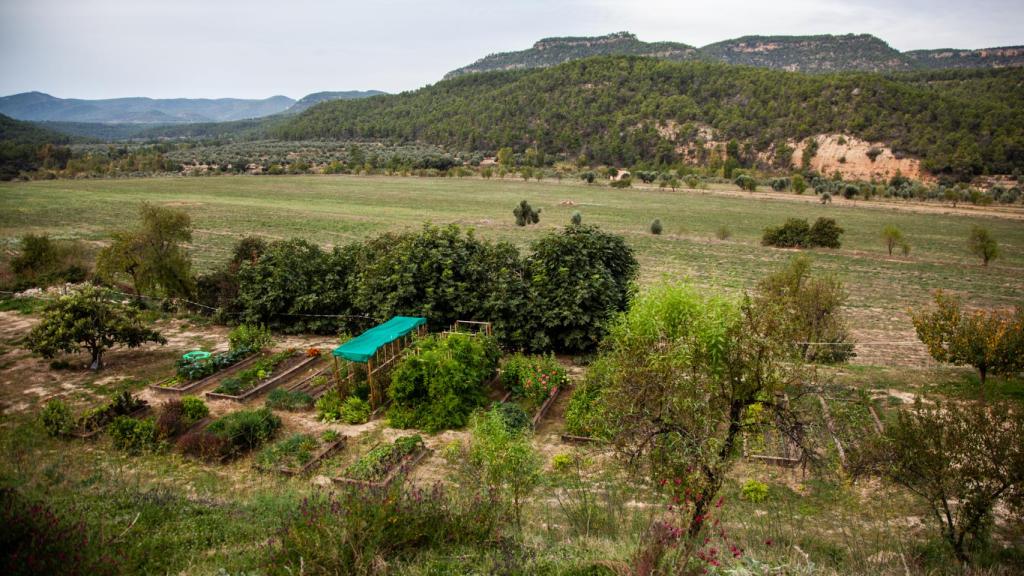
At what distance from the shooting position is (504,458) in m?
7.30

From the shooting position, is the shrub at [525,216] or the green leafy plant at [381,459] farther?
the shrub at [525,216]

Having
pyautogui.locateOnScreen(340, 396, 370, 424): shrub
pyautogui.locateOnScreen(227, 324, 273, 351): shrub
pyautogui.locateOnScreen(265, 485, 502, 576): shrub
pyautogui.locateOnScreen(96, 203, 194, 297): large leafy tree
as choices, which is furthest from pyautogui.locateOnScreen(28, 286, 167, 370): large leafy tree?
pyautogui.locateOnScreen(265, 485, 502, 576): shrub

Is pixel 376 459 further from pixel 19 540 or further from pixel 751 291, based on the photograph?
pixel 751 291

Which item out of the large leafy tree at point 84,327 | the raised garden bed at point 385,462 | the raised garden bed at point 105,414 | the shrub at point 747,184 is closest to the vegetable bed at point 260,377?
the raised garden bed at point 105,414

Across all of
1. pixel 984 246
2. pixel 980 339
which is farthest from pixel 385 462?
pixel 984 246

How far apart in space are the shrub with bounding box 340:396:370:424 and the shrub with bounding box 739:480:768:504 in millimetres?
8111

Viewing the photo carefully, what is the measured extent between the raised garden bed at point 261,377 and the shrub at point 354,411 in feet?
9.55

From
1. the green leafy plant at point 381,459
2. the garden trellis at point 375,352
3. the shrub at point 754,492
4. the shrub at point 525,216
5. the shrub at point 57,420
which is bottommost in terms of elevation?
the shrub at point 754,492

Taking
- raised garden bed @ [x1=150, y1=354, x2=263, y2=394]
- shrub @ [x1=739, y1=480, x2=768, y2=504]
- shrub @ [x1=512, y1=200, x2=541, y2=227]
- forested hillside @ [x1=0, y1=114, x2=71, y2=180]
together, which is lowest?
shrub @ [x1=739, y1=480, x2=768, y2=504]

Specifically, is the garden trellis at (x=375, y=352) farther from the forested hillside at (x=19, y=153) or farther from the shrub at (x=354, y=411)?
the forested hillside at (x=19, y=153)

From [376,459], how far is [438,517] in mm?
3858

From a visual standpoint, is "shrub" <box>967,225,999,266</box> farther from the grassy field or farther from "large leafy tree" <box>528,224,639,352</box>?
"large leafy tree" <box>528,224,639,352</box>

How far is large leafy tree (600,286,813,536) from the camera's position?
7.16 m

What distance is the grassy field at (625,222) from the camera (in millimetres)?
31105
